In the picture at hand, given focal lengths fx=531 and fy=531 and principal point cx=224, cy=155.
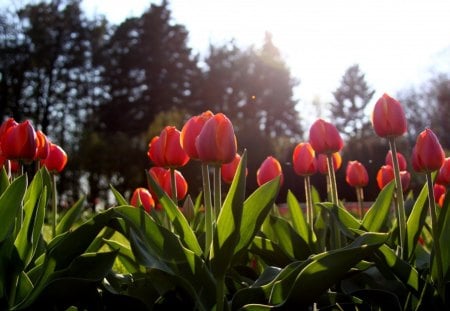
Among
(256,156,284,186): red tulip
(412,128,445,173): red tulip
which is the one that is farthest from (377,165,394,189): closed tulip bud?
(412,128,445,173): red tulip

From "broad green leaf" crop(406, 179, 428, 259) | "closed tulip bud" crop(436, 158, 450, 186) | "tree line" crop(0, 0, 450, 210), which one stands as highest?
"tree line" crop(0, 0, 450, 210)

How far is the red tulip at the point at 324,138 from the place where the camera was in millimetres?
1837

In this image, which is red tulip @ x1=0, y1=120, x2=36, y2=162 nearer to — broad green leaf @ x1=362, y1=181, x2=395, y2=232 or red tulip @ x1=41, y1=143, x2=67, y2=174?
red tulip @ x1=41, y1=143, x2=67, y2=174

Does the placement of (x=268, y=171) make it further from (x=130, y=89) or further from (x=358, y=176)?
(x=130, y=89)

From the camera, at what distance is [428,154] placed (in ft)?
4.99

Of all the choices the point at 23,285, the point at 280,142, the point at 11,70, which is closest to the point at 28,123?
the point at 23,285

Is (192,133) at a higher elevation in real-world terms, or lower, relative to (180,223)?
higher

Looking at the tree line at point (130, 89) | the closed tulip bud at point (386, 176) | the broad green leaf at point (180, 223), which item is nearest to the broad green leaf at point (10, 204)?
the broad green leaf at point (180, 223)

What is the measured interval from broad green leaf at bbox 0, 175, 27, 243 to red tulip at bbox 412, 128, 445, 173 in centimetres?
108

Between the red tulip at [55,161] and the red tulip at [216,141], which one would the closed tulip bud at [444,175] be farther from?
the red tulip at [55,161]

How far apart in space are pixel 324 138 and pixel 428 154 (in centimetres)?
40

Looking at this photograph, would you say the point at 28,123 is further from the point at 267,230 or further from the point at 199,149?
the point at 267,230

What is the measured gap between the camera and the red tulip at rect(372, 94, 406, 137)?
5.25ft

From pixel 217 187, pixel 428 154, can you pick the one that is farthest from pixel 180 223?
pixel 428 154
